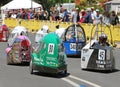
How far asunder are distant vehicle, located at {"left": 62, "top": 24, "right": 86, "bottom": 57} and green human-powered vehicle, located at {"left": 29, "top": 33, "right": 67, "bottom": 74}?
6541mm

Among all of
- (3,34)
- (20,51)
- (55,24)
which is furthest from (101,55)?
(55,24)

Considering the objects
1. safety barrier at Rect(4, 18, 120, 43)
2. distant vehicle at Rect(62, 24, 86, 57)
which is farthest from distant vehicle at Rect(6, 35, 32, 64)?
safety barrier at Rect(4, 18, 120, 43)

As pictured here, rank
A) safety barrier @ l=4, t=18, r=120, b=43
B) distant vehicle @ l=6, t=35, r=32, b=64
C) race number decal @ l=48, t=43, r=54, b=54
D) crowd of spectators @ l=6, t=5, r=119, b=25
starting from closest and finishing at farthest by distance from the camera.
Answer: race number decal @ l=48, t=43, r=54, b=54, distant vehicle @ l=6, t=35, r=32, b=64, safety barrier @ l=4, t=18, r=120, b=43, crowd of spectators @ l=6, t=5, r=119, b=25

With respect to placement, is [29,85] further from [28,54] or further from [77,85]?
[28,54]

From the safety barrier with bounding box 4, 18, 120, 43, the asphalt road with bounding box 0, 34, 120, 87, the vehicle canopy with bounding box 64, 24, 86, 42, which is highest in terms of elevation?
the safety barrier with bounding box 4, 18, 120, 43

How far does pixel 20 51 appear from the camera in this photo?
17.7 m

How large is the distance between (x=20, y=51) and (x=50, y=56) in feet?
10.4

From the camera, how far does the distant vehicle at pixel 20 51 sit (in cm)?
1772

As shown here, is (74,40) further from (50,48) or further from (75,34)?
(50,48)

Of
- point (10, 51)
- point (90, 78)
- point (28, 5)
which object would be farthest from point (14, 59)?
point (28, 5)

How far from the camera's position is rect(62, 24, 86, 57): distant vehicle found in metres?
21.6

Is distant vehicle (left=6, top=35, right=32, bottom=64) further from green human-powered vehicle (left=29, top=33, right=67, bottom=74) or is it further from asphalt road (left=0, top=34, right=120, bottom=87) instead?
green human-powered vehicle (left=29, top=33, right=67, bottom=74)

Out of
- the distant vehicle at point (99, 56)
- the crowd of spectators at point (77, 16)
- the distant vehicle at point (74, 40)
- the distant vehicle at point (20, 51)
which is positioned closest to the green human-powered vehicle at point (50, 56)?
the distant vehicle at point (99, 56)

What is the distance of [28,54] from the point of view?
17.7 meters
